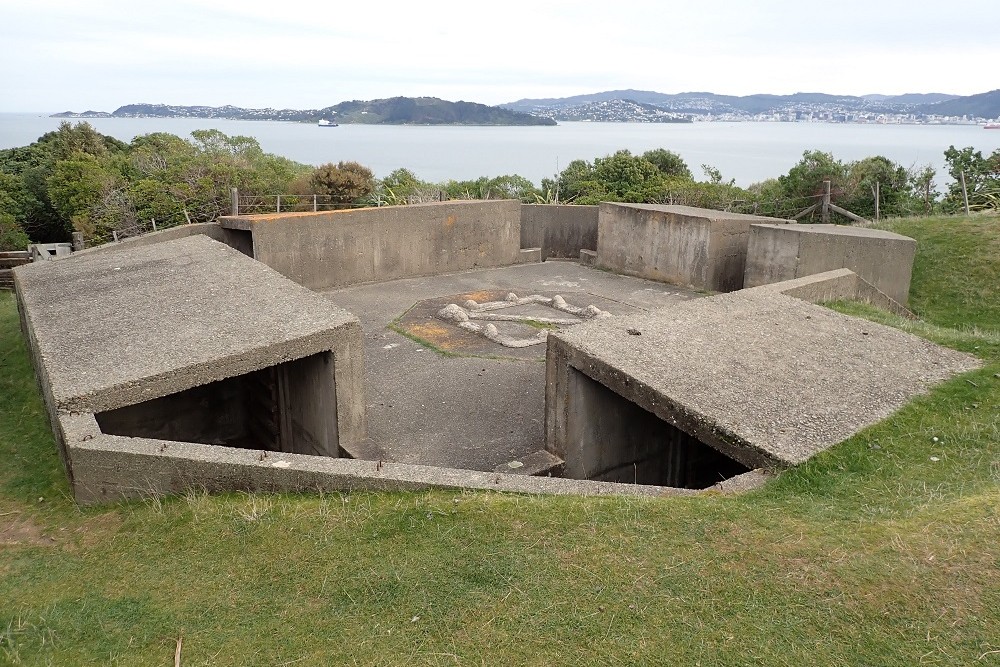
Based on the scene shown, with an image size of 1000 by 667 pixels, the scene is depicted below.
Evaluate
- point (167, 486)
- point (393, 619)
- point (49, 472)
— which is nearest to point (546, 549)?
point (393, 619)

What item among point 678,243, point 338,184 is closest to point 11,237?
point 338,184

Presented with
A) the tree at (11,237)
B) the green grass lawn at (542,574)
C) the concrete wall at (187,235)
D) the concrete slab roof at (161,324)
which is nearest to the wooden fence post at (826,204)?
the concrete wall at (187,235)

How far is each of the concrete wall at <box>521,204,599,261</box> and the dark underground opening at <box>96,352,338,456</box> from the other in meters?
10.7

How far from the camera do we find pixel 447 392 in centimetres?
980

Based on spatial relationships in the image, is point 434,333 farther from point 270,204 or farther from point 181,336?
point 270,204

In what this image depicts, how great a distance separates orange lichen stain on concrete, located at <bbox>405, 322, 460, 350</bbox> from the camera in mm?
11703

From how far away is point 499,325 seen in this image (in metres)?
12.7

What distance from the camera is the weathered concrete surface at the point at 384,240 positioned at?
14703 millimetres

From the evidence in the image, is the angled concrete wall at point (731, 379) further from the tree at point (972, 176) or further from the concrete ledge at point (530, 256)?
the tree at point (972, 176)

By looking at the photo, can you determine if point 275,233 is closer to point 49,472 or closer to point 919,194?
point 49,472

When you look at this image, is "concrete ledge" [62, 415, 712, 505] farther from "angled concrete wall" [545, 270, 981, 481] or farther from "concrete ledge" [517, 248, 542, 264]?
"concrete ledge" [517, 248, 542, 264]

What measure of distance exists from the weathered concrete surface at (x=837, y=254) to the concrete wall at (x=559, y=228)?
585 cm

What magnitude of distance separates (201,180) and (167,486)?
723 inches

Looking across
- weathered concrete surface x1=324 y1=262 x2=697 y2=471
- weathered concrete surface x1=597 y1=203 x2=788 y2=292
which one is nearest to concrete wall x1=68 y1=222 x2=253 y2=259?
weathered concrete surface x1=324 y1=262 x2=697 y2=471
